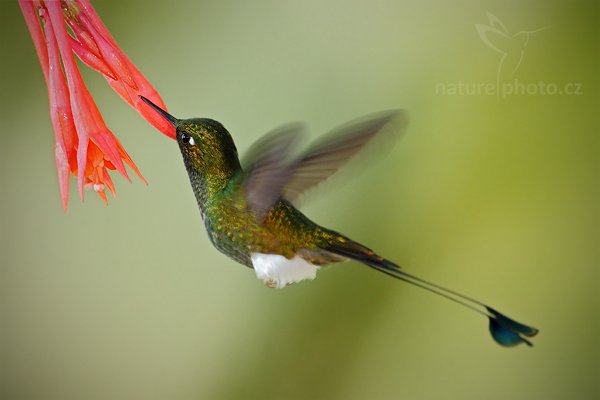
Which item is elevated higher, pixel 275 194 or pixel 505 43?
pixel 505 43

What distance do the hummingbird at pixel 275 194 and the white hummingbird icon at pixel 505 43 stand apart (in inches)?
25.8

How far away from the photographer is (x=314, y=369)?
116 centimetres

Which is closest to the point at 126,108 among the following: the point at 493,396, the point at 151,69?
the point at 151,69

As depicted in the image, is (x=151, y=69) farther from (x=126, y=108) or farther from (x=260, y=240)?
(x=260, y=240)

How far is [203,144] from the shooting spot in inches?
21.8

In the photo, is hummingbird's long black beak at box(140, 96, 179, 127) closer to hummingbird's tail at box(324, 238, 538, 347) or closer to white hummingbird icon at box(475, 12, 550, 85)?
hummingbird's tail at box(324, 238, 538, 347)

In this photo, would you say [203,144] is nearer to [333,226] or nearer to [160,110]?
[160,110]

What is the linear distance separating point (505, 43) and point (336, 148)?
2.51 ft

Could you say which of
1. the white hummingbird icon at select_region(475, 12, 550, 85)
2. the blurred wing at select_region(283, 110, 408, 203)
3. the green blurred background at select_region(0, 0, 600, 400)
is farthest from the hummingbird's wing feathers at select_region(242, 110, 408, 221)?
the white hummingbird icon at select_region(475, 12, 550, 85)

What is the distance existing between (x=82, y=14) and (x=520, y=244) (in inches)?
34.9

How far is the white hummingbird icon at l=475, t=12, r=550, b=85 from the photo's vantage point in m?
1.17

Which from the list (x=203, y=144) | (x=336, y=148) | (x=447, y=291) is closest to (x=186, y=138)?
(x=203, y=144)

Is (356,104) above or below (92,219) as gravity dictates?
above

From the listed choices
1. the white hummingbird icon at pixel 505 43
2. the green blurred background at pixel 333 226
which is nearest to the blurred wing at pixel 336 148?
the green blurred background at pixel 333 226
